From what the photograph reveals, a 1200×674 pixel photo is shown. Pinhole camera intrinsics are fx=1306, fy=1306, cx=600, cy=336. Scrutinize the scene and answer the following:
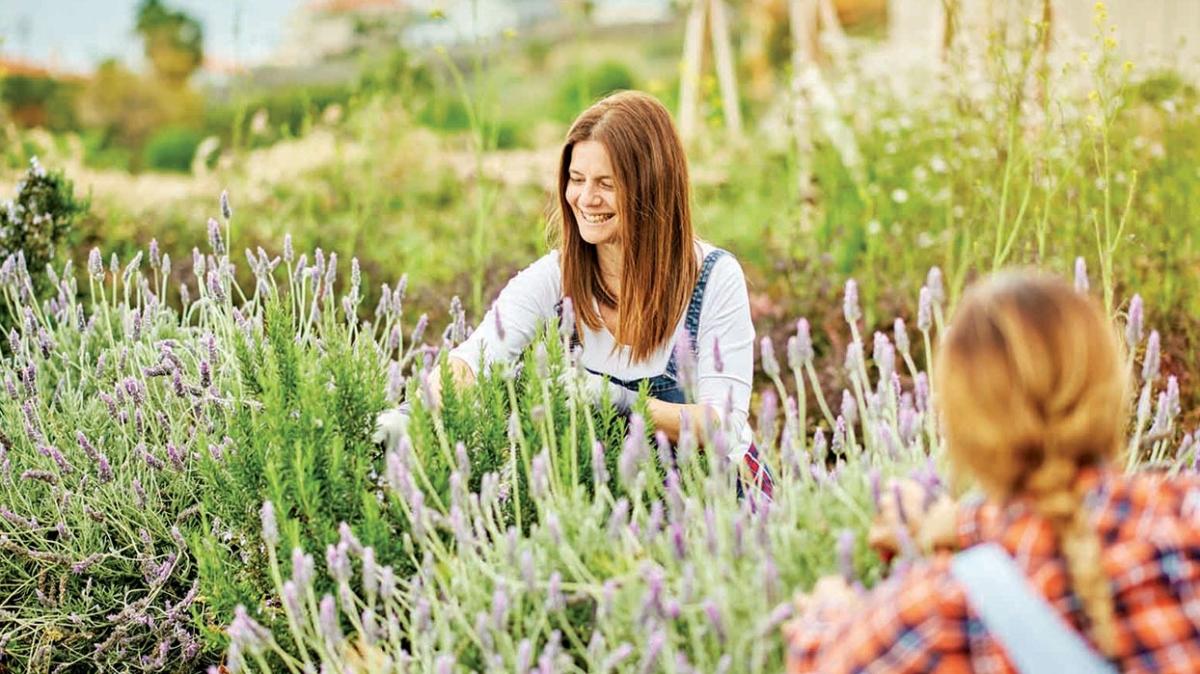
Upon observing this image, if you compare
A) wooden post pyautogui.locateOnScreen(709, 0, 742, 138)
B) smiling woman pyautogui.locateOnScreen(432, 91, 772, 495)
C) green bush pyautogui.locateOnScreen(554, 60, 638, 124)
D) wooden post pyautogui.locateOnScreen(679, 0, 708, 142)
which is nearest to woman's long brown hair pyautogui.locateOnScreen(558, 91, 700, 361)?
smiling woman pyautogui.locateOnScreen(432, 91, 772, 495)

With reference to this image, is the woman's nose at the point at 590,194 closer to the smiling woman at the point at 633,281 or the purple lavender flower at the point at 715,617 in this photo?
the smiling woman at the point at 633,281

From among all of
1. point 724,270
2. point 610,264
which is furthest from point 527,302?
point 724,270

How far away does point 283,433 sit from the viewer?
7.90 ft

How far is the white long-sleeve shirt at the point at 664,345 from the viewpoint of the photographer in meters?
2.88

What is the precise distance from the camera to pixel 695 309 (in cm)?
303

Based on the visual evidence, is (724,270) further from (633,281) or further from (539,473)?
(539,473)

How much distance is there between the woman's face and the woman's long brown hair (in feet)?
0.06

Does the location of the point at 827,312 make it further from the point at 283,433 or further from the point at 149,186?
the point at 149,186

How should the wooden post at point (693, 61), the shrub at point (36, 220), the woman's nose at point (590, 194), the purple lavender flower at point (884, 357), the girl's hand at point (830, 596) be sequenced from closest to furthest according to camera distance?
the girl's hand at point (830, 596) → the purple lavender flower at point (884, 357) → the woman's nose at point (590, 194) → the shrub at point (36, 220) → the wooden post at point (693, 61)

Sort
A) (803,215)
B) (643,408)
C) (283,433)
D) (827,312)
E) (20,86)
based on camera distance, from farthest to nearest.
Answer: (20,86) < (803,215) < (827,312) < (643,408) < (283,433)

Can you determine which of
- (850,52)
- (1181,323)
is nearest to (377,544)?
(1181,323)

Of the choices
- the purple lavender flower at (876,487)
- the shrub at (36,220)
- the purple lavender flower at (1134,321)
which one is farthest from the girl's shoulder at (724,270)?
the shrub at (36,220)

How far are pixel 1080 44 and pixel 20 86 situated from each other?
1827 centimetres

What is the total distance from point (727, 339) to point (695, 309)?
12cm
